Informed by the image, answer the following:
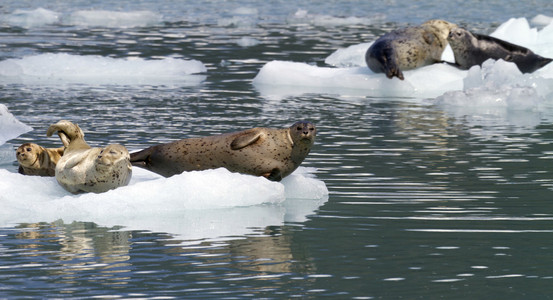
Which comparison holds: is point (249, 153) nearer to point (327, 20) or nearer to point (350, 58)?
point (350, 58)

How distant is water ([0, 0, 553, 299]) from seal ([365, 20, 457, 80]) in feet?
1.54

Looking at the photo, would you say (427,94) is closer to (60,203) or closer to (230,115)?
(230,115)

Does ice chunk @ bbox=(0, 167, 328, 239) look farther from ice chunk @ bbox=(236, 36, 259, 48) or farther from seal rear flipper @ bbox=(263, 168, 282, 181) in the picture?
ice chunk @ bbox=(236, 36, 259, 48)

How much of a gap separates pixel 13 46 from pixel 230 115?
735 centimetres

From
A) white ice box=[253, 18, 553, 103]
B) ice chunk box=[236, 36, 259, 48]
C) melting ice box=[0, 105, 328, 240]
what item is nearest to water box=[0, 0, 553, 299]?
melting ice box=[0, 105, 328, 240]

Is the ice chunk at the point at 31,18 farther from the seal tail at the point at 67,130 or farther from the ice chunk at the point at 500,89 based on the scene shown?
the seal tail at the point at 67,130

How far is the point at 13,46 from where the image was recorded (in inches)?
677

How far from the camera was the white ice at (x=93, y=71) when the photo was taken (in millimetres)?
13570

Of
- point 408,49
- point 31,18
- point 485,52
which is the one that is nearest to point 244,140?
point 408,49

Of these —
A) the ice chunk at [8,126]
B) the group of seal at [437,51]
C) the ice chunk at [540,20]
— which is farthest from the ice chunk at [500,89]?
the ice chunk at [540,20]

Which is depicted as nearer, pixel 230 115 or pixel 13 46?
pixel 230 115

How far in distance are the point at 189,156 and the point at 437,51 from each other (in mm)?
6957

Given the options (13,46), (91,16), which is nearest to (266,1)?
(91,16)

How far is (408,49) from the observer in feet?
42.8
